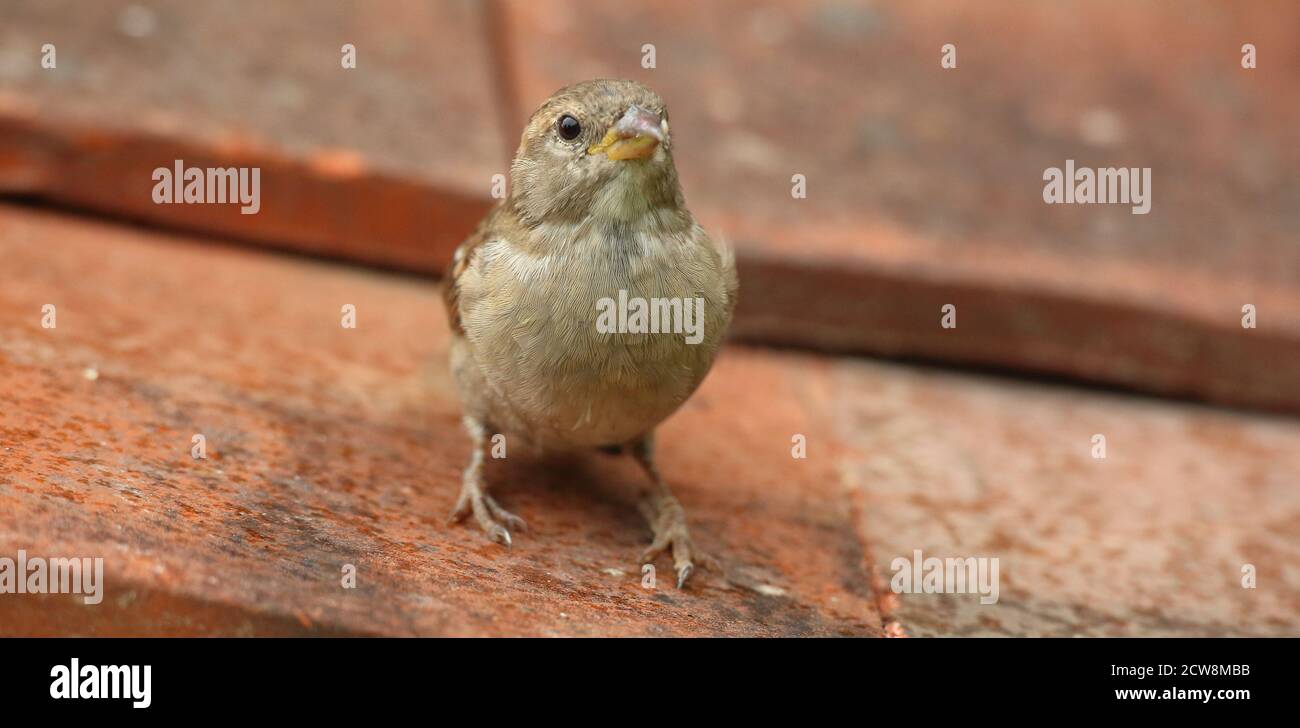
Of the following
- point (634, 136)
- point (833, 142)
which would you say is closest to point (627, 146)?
A: point (634, 136)

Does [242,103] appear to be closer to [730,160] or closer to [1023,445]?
[730,160]

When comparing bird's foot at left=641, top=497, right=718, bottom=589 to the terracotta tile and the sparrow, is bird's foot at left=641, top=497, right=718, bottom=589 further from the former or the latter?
the terracotta tile

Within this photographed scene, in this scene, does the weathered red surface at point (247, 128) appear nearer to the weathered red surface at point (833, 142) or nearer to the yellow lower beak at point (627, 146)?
the weathered red surface at point (833, 142)

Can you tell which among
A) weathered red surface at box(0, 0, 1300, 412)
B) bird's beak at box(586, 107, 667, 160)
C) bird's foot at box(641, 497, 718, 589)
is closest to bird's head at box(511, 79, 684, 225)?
bird's beak at box(586, 107, 667, 160)

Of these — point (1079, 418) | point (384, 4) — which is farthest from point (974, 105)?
point (384, 4)
